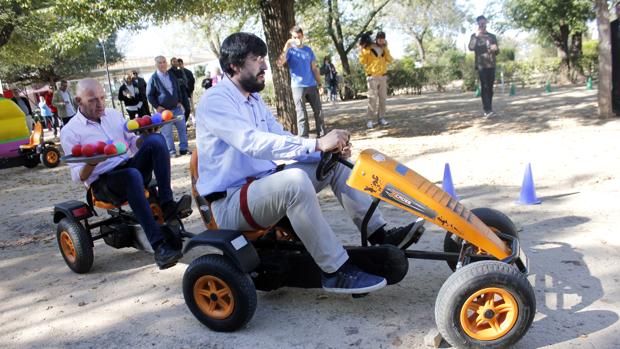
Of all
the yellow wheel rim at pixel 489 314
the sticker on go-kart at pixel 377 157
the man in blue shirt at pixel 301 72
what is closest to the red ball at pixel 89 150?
the sticker on go-kart at pixel 377 157

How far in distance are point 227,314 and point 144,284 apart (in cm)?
121

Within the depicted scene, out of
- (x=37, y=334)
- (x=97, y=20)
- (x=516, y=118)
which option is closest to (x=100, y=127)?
(x=37, y=334)

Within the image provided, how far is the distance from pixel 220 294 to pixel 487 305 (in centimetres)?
147

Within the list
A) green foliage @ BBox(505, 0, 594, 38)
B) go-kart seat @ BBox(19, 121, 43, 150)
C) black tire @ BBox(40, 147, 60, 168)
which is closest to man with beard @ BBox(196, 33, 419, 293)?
black tire @ BBox(40, 147, 60, 168)

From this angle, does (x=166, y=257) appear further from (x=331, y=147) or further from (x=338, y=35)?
(x=338, y=35)

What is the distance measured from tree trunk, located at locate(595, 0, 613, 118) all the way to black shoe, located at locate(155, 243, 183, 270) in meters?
8.30

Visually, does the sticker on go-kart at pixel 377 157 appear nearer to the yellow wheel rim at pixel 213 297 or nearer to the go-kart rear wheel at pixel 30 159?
the yellow wheel rim at pixel 213 297

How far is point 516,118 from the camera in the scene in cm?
1049

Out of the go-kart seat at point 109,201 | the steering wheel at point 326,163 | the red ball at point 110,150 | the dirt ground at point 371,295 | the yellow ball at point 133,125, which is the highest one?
the yellow ball at point 133,125

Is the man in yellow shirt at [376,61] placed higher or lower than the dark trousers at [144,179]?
higher

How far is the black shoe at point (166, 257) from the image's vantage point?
12.6 feet

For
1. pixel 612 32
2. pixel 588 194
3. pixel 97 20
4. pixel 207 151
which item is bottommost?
pixel 588 194

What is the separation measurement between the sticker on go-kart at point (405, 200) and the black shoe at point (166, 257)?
68.9 inches

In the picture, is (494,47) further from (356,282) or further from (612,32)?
(356,282)
